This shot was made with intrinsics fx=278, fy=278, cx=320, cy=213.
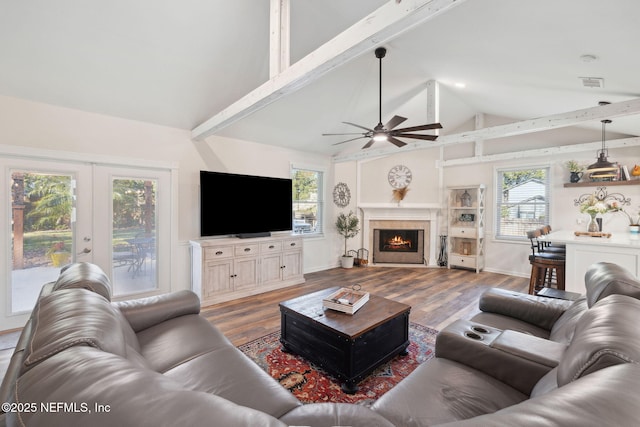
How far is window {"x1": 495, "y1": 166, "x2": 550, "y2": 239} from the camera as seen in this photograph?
5.50m

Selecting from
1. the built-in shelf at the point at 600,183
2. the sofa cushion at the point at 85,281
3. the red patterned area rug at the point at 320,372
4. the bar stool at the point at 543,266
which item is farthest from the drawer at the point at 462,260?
the sofa cushion at the point at 85,281

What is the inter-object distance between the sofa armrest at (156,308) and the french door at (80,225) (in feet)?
6.25

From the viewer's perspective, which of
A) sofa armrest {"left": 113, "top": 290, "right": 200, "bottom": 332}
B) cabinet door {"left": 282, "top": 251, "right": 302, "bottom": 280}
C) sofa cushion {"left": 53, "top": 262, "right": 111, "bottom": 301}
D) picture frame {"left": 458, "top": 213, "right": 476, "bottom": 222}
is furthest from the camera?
picture frame {"left": 458, "top": 213, "right": 476, "bottom": 222}

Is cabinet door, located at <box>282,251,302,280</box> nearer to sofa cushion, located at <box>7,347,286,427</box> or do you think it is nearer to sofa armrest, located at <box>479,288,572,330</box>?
sofa armrest, located at <box>479,288,572,330</box>

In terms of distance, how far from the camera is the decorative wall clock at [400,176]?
666 cm

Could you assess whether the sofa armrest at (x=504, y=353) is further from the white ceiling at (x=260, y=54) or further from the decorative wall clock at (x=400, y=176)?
the decorative wall clock at (x=400, y=176)

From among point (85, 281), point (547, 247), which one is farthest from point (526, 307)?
point (547, 247)

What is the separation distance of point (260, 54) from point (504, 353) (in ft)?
11.9

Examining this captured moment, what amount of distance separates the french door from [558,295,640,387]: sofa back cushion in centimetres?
431

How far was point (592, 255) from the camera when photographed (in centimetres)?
330

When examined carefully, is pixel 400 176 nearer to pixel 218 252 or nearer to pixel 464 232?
pixel 464 232

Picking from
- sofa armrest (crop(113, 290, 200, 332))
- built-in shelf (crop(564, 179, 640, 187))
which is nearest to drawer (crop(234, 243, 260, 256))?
sofa armrest (crop(113, 290, 200, 332))

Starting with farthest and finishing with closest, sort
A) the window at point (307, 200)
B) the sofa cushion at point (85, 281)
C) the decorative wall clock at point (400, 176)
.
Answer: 1. the decorative wall clock at point (400, 176)
2. the window at point (307, 200)
3. the sofa cushion at point (85, 281)

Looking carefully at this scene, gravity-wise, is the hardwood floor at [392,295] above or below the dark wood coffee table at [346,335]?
below
